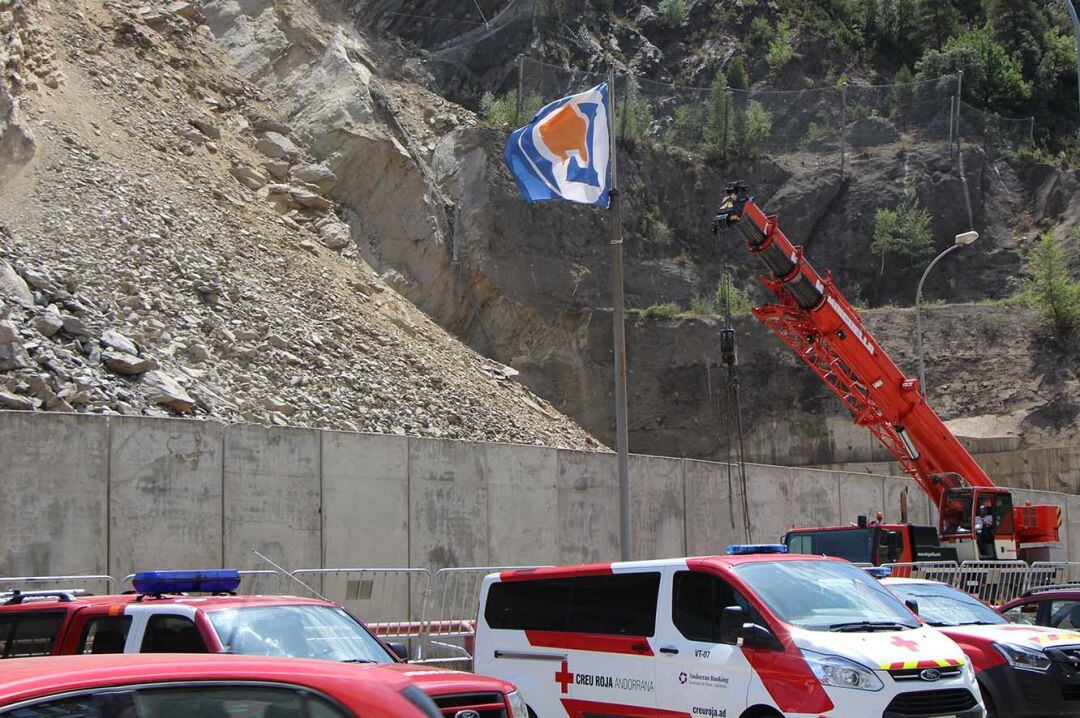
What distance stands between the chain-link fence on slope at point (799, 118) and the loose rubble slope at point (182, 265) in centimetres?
1908

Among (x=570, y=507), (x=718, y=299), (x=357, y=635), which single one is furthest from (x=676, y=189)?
(x=357, y=635)

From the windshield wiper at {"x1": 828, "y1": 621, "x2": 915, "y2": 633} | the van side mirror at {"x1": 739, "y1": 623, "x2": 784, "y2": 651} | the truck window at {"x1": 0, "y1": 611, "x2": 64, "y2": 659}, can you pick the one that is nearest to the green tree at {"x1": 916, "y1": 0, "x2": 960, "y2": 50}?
the windshield wiper at {"x1": 828, "y1": 621, "x2": 915, "y2": 633}

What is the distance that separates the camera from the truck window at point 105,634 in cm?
822

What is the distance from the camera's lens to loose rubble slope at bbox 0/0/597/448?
2217cm

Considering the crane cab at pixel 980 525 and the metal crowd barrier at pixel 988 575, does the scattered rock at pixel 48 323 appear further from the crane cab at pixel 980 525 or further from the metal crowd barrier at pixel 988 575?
the crane cab at pixel 980 525

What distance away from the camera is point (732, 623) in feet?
29.2

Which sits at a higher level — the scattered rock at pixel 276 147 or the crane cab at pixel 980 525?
the scattered rock at pixel 276 147

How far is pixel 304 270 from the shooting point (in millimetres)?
32594

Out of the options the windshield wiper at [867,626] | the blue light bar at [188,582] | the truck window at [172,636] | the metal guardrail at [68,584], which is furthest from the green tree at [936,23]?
the truck window at [172,636]

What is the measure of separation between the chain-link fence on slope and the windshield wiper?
45.2 m

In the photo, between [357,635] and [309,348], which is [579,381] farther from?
[357,635]

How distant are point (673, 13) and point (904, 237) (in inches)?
821

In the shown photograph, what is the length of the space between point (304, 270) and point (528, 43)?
28.3 m

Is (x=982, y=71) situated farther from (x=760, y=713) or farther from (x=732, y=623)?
(x=760, y=713)
